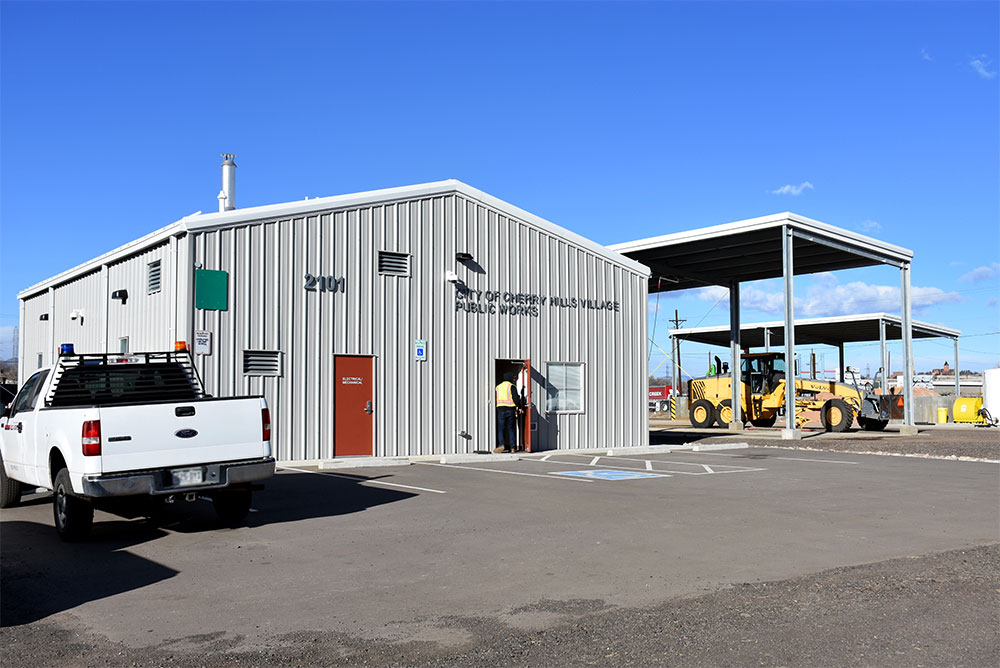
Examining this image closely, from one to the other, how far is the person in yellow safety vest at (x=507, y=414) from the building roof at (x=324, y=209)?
444 centimetres

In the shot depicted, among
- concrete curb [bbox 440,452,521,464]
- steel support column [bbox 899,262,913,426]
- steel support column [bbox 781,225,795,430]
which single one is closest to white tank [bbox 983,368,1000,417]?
steel support column [bbox 899,262,913,426]

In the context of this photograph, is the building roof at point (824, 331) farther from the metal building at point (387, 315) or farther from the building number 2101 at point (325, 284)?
the building number 2101 at point (325, 284)

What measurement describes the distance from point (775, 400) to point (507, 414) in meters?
18.3

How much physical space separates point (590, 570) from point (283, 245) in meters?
12.9

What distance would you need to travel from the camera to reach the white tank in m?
42.1

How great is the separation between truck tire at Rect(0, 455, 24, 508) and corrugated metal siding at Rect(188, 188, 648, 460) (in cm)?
568

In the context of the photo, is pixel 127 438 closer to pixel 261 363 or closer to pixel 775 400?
pixel 261 363

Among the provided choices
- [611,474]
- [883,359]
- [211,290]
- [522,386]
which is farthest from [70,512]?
[883,359]

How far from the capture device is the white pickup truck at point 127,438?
369 inches

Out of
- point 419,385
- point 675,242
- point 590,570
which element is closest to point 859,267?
point 675,242

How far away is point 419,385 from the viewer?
20797 mm

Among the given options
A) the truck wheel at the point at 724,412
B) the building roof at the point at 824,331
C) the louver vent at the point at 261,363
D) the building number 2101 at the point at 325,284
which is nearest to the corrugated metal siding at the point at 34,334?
the louver vent at the point at 261,363

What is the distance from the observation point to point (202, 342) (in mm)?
17641

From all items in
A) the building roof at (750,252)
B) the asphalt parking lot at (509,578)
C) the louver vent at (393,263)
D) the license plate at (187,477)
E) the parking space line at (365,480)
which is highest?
the building roof at (750,252)
